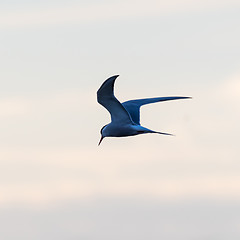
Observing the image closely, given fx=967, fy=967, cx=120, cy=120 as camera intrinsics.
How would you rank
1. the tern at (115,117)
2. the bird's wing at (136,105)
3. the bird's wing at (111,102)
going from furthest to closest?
the bird's wing at (136,105) < the tern at (115,117) < the bird's wing at (111,102)

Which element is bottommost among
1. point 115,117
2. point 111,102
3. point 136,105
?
point 111,102

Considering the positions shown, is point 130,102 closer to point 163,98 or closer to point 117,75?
point 163,98

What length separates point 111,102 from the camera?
37219mm

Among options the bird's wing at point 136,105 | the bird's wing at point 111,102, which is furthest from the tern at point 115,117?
the bird's wing at point 136,105

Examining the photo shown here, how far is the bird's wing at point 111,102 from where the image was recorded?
3572cm

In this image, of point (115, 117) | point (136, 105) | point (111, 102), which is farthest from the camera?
point (136, 105)

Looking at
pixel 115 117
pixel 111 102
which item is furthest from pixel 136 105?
pixel 111 102

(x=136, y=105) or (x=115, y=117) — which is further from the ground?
(x=136, y=105)

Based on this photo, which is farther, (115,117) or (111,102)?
(115,117)

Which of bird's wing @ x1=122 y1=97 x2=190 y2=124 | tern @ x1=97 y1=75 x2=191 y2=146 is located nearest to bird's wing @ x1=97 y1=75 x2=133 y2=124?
tern @ x1=97 y1=75 x2=191 y2=146

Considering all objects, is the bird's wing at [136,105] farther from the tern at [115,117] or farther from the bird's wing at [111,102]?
the bird's wing at [111,102]

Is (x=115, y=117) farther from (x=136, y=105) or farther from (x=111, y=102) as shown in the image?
(x=136, y=105)

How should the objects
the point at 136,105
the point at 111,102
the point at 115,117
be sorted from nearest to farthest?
the point at 111,102
the point at 115,117
the point at 136,105

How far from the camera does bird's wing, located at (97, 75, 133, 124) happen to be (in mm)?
35722
